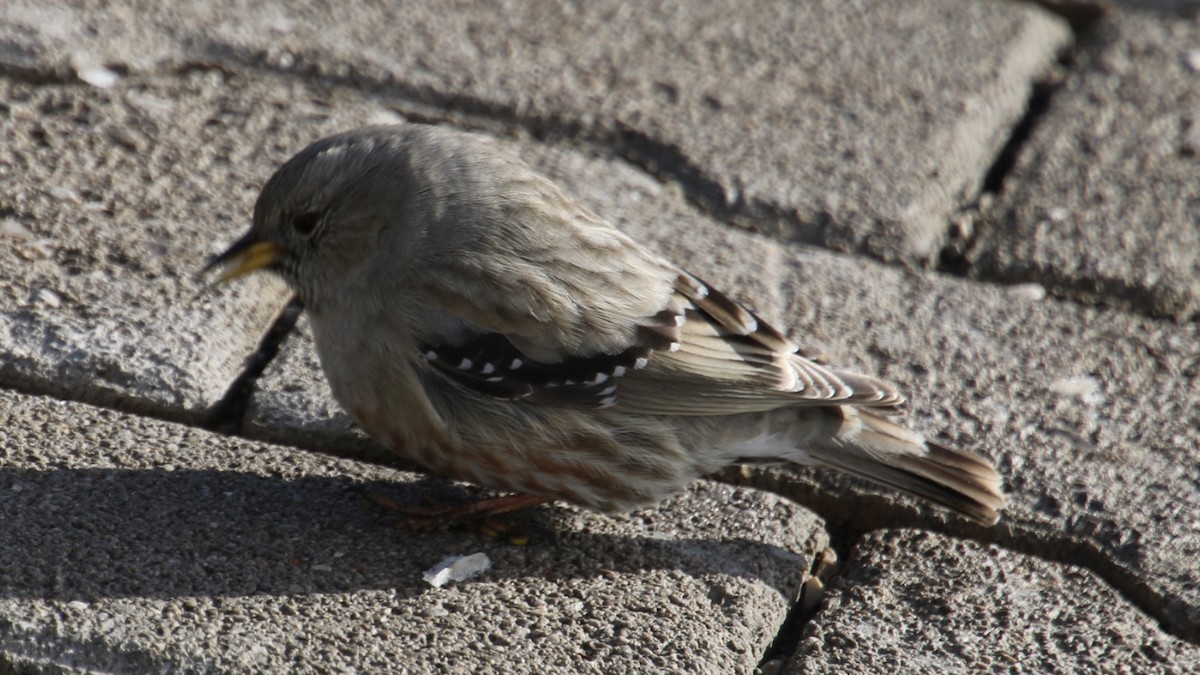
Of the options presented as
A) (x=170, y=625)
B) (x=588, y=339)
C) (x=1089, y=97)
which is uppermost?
(x=1089, y=97)

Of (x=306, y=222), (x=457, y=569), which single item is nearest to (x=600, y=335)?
(x=457, y=569)

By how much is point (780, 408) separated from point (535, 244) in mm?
714

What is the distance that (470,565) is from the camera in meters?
3.09

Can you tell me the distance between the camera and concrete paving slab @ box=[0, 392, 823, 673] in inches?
106

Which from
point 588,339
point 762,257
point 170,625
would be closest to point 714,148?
point 762,257

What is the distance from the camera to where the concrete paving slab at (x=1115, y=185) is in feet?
14.2

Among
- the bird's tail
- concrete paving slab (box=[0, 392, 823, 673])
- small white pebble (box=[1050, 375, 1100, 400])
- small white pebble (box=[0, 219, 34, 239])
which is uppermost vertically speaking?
small white pebble (box=[1050, 375, 1100, 400])

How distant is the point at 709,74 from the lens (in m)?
5.09

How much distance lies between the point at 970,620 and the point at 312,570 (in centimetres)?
143

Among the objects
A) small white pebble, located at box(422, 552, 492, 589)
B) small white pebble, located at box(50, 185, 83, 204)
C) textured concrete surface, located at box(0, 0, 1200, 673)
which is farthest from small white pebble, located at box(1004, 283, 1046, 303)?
small white pebble, located at box(50, 185, 83, 204)

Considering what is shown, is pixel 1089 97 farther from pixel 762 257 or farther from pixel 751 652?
pixel 751 652

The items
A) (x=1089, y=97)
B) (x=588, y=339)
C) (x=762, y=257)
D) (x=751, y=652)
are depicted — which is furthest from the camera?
(x=1089, y=97)

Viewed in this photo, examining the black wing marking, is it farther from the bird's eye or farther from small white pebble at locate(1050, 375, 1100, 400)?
small white pebble at locate(1050, 375, 1100, 400)

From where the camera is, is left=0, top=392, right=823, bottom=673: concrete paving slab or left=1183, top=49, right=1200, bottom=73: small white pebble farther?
left=1183, top=49, right=1200, bottom=73: small white pebble
